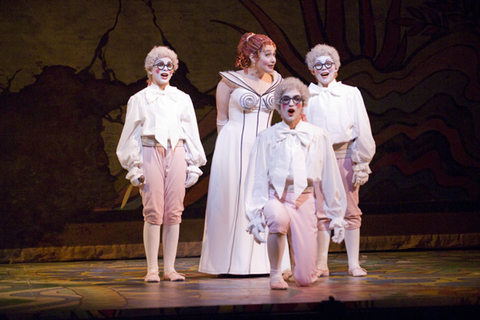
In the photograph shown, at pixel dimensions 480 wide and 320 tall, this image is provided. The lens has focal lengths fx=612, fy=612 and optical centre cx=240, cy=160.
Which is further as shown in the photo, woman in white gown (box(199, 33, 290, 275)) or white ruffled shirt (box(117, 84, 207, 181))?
woman in white gown (box(199, 33, 290, 275))

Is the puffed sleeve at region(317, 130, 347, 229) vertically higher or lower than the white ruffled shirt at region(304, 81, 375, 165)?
lower

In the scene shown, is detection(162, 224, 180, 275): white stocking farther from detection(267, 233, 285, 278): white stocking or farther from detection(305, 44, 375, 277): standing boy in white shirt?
detection(305, 44, 375, 277): standing boy in white shirt

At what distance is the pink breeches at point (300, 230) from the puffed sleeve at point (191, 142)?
0.91m

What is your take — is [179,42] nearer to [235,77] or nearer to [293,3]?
[293,3]

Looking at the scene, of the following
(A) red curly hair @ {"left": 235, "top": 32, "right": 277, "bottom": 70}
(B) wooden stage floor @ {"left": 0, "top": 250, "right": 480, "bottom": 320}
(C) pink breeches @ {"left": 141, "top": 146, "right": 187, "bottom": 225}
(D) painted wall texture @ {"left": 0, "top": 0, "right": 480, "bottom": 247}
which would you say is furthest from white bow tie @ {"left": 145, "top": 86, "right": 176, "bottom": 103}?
(D) painted wall texture @ {"left": 0, "top": 0, "right": 480, "bottom": 247}

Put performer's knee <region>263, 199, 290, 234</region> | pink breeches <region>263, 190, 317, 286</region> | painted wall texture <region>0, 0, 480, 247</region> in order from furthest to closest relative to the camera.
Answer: painted wall texture <region>0, 0, 480, 247</region>
pink breeches <region>263, 190, 317, 286</region>
performer's knee <region>263, 199, 290, 234</region>

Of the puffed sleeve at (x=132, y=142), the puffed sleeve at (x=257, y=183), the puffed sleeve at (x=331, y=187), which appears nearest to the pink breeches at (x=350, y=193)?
the puffed sleeve at (x=331, y=187)

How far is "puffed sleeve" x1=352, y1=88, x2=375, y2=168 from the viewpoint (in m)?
4.64

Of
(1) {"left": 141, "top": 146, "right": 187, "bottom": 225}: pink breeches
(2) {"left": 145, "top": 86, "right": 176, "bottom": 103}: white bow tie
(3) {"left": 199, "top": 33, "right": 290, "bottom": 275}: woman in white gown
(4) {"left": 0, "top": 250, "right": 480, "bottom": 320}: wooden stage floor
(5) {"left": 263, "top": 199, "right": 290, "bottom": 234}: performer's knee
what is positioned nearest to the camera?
(4) {"left": 0, "top": 250, "right": 480, "bottom": 320}: wooden stage floor

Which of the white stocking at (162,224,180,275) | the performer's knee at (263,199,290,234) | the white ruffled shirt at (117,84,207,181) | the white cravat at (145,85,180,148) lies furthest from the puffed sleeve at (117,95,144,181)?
the performer's knee at (263,199,290,234)

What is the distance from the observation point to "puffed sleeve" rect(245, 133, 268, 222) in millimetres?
3891

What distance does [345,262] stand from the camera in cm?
571

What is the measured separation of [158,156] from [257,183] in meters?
0.93

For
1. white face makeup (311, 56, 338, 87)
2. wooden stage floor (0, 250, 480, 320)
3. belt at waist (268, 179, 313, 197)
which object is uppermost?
white face makeup (311, 56, 338, 87)
